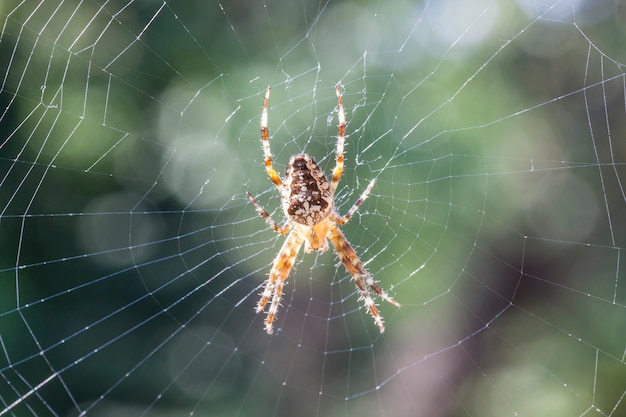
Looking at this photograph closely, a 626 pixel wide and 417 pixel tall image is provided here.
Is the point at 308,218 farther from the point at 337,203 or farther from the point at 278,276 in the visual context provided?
the point at 337,203

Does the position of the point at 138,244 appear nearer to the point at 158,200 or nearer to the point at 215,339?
the point at 158,200

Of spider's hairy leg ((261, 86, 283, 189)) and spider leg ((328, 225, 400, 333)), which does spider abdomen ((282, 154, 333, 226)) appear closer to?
spider's hairy leg ((261, 86, 283, 189))

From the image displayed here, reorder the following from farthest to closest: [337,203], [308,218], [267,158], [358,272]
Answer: [337,203], [358,272], [308,218], [267,158]

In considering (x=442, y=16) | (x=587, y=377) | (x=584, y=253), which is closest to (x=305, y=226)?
(x=442, y=16)

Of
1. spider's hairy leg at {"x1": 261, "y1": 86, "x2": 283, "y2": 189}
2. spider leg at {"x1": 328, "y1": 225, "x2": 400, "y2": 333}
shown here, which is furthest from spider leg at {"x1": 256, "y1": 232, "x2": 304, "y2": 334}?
spider's hairy leg at {"x1": 261, "y1": 86, "x2": 283, "y2": 189}

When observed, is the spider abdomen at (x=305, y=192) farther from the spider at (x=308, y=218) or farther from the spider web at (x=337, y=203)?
the spider web at (x=337, y=203)

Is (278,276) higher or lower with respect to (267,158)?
lower

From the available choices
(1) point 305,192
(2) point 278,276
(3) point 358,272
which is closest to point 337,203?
(3) point 358,272
